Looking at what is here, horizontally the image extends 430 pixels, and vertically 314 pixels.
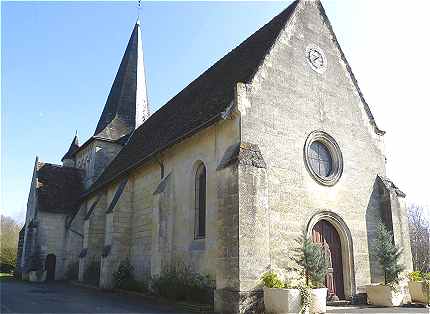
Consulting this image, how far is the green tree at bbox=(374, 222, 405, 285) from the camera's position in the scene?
1352 centimetres

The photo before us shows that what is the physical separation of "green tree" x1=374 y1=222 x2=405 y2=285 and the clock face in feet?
21.7

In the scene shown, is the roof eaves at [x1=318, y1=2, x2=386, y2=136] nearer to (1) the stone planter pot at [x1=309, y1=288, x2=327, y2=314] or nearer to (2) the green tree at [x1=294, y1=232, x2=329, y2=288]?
(2) the green tree at [x1=294, y1=232, x2=329, y2=288]

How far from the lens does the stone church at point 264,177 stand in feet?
37.3

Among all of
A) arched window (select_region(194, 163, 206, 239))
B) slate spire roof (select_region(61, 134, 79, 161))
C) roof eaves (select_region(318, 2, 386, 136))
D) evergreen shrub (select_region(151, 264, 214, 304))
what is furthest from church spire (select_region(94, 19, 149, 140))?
roof eaves (select_region(318, 2, 386, 136))

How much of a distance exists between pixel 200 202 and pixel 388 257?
686 cm

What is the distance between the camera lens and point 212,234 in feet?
41.6

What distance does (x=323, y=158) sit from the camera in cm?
1478

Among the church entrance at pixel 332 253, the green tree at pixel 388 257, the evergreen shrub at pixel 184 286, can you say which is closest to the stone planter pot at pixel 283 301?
the evergreen shrub at pixel 184 286

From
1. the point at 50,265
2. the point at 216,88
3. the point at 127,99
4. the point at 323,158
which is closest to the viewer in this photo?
the point at 323,158

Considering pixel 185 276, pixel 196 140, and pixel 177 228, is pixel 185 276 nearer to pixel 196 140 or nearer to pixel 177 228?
pixel 177 228

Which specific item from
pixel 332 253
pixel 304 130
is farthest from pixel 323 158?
pixel 332 253

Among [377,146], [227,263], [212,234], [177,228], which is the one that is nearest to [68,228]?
[177,228]

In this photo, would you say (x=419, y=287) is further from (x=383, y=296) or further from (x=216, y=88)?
(x=216, y=88)

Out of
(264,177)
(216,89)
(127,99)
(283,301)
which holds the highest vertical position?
(127,99)
